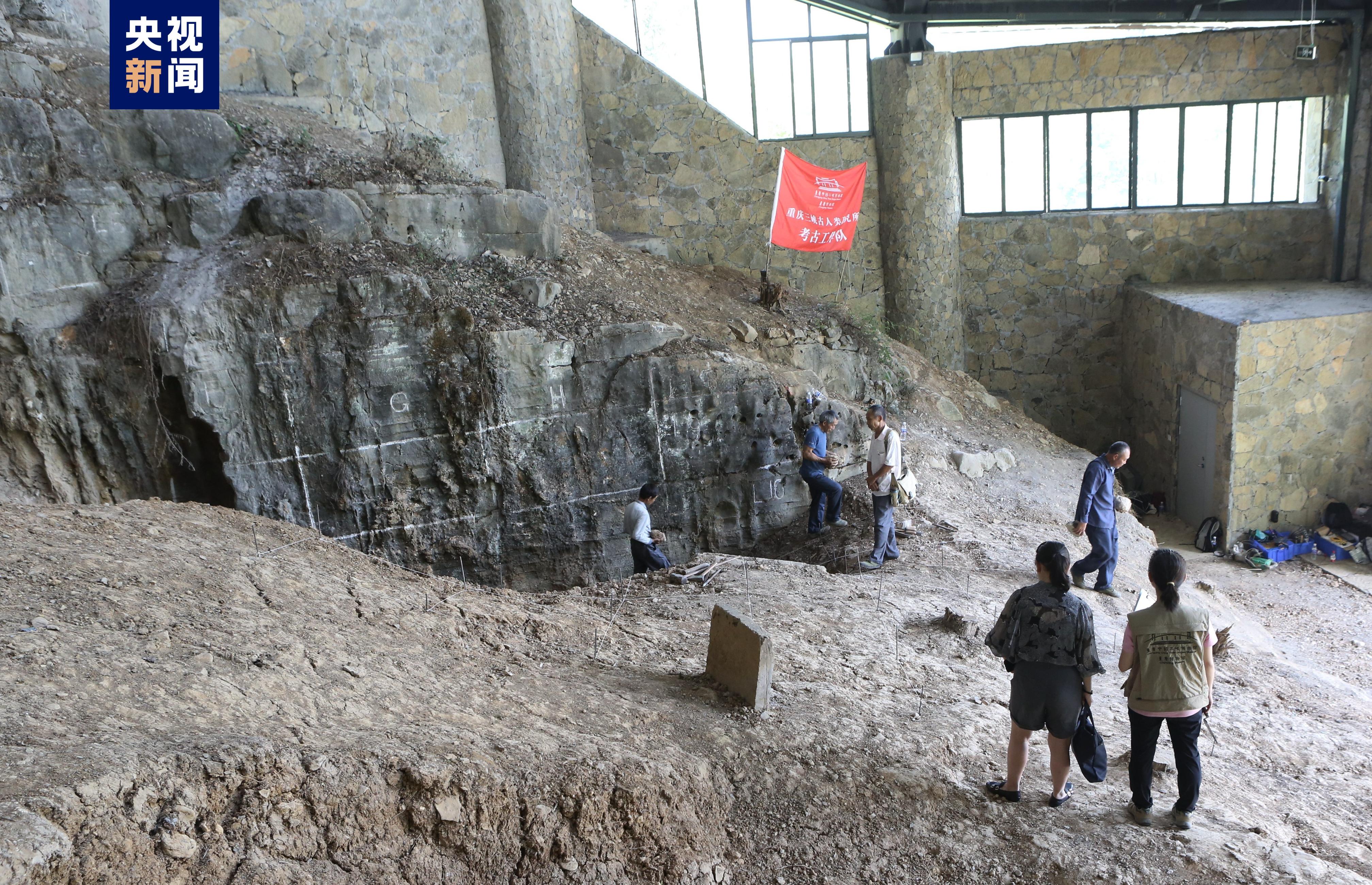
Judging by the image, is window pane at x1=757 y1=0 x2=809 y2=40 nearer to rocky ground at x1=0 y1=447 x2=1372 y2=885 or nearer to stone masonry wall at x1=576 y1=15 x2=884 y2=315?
stone masonry wall at x1=576 y1=15 x2=884 y2=315

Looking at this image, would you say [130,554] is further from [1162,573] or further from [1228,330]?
[1228,330]

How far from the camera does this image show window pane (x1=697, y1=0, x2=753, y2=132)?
1295 centimetres

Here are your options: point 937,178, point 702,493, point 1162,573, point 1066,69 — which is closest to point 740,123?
point 937,178

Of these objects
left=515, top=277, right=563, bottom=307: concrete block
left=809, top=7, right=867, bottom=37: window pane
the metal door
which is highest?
left=809, top=7, right=867, bottom=37: window pane

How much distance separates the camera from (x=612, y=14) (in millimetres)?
13102

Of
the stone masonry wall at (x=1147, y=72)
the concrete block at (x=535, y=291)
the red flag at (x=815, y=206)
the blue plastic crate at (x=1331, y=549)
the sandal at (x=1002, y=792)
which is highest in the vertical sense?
the stone masonry wall at (x=1147, y=72)

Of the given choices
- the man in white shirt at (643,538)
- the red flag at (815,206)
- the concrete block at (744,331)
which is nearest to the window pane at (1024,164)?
the red flag at (815,206)

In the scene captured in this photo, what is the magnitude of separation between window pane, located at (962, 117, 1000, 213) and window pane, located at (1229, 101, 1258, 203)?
3300 millimetres

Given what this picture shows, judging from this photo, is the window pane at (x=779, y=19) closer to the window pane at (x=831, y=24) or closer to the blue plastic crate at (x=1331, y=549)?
the window pane at (x=831, y=24)

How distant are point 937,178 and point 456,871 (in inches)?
486

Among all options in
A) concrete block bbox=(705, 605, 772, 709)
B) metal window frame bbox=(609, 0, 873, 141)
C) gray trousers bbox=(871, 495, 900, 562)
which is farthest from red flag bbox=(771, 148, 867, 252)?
concrete block bbox=(705, 605, 772, 709)

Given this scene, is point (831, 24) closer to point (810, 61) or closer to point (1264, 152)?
point (810, 61)

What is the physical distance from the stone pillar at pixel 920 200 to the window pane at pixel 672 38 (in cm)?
269

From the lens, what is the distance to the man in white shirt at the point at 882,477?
786 cm
